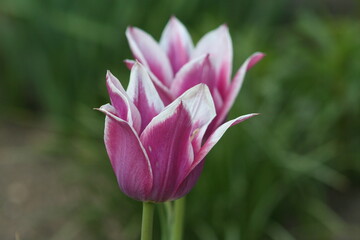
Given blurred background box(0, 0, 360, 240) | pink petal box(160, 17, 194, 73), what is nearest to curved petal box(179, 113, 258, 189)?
pink petal box(160, 17, 194, 73)

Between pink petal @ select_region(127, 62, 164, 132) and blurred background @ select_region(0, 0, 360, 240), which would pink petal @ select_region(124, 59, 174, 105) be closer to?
pink petal @ select_region(127, 62, 164, 132)

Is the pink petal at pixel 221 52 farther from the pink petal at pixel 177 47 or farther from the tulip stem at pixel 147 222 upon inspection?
the tulip stem at pixel 147 222

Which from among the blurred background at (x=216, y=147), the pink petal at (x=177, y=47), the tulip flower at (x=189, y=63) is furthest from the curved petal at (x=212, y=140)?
the blurred background at (x=216, y=147)

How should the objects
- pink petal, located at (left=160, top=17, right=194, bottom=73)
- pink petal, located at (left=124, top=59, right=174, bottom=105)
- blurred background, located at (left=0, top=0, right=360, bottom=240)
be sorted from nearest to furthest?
pink petal, located at (left=124, top=59, right=174, bottom=105), pink petal, located at (left=160, top=17, right=194, bottom=73), blurred background, located at (left=0, top=0, right=360, bottom=240)

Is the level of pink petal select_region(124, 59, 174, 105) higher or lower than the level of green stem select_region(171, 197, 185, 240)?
higher

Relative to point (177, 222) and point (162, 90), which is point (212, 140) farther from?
point (177, 222)

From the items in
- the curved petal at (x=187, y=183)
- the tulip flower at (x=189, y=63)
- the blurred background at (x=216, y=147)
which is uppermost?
the tulip flower at (x=189, y=63)

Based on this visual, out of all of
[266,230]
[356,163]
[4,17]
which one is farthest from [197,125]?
[4,17]

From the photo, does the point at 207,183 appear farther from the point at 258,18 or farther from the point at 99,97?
the point at 258,18
